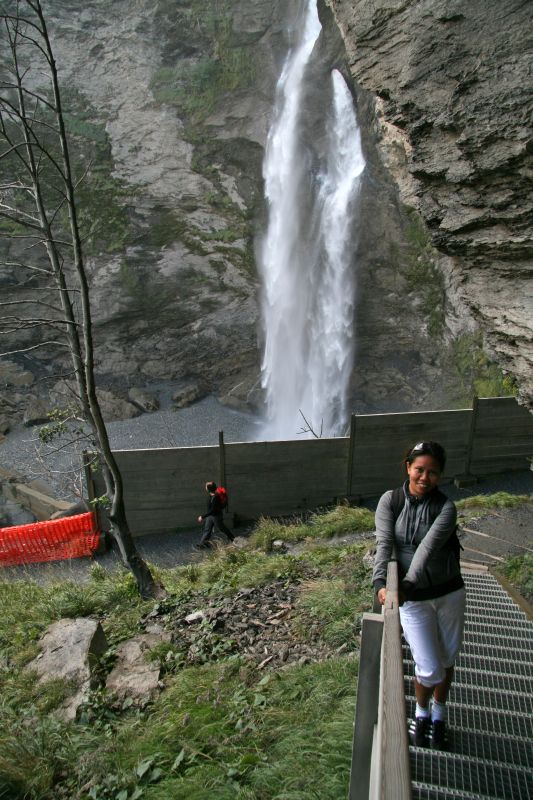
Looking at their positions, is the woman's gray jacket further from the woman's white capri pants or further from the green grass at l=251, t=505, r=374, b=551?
the green grass at l=251, t=505, r=374, b=551

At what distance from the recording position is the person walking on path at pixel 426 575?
2475 millimetres

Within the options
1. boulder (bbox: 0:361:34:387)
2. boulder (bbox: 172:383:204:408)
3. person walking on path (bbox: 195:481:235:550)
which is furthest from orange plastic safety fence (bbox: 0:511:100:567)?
boulder (bbox: 0:361:34:387)

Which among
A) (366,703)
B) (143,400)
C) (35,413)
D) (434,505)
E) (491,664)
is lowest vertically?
(35,413)

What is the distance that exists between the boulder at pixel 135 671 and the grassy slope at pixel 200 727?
11 centimetres

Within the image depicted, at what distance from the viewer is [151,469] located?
1112 centimetres

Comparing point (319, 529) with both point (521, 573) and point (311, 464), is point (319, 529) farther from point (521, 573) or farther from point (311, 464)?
point (521, 573)

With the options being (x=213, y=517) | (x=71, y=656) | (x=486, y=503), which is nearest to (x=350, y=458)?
(x=486, y=503)

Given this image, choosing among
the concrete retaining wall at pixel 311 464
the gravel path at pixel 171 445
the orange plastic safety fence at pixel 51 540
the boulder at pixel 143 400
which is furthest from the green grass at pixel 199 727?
the boulder at pixel 143 400

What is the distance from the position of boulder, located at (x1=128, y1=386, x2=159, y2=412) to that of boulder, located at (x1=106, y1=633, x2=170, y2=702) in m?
17.1

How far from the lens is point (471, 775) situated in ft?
6.58

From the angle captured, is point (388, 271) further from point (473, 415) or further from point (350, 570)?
point (350, 570)

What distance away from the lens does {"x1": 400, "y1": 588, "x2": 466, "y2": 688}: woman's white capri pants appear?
8.20 feet

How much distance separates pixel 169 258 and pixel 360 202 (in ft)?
28.4

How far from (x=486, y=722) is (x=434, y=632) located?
0.52 m
